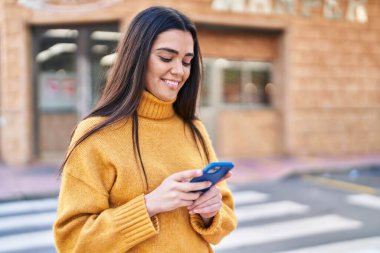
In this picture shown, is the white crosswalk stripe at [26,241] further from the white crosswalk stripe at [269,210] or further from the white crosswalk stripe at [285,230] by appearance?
the white crosswalk stripe at [269,210]

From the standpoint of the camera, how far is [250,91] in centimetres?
1304

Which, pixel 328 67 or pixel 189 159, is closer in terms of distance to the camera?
pixel 189 159

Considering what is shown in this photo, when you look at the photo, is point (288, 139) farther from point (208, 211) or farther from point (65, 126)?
point (208, 211)

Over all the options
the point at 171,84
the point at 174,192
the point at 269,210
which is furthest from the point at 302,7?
the point at 174,192

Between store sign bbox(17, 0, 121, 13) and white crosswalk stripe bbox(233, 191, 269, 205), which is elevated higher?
store sign bbox(17, 0, 121, 13)

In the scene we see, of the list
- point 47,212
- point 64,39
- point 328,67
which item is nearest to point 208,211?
point 47,212

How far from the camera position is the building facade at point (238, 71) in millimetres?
11078

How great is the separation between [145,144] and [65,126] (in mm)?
10410

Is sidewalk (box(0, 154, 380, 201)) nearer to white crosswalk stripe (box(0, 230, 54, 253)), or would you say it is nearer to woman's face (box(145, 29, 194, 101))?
white crosswalk stripe (box(0, 230, 54, 253))

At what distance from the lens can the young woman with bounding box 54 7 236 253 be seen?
1.55 meters

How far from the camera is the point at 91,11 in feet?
35.7

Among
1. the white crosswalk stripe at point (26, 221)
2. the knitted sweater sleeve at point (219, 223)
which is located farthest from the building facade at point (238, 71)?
the knitted sweater sleeve at point (219, 223)

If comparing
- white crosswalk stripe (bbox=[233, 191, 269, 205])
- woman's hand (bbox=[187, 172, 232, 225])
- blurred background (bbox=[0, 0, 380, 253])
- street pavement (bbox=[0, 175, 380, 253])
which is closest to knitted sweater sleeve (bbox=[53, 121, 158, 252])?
A: woman's hand (bbox=[187, 172, 232, 225])

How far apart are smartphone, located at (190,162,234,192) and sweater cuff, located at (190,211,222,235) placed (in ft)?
0.77
